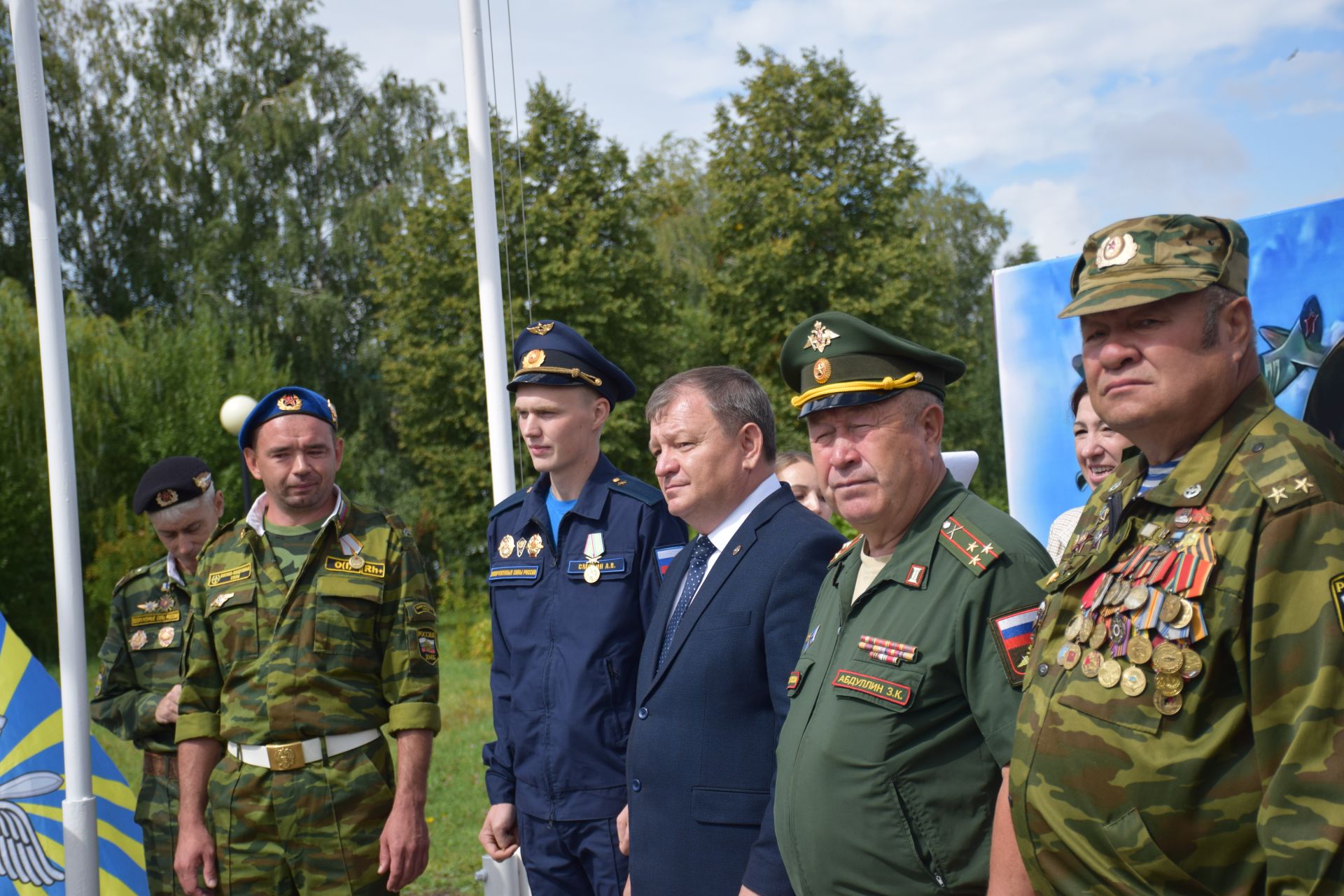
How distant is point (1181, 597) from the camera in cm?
171

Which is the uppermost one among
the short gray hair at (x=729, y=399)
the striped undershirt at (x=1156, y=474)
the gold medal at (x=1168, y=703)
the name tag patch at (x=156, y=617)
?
the short gray hair at (x=729, y=399)

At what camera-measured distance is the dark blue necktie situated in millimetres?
3031

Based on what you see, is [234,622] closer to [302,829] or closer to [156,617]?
[302,829]

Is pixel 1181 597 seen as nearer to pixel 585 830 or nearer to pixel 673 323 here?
pixel 585 830

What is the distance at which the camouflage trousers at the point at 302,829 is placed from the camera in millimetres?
3545

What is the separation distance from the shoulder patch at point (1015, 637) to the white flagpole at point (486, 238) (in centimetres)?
308

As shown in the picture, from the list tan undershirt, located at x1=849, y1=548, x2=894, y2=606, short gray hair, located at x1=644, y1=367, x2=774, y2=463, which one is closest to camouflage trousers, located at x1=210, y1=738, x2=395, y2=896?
short gray hair, located at x1=644, y1=367, x2=774, y2=463

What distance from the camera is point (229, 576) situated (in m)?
3.83

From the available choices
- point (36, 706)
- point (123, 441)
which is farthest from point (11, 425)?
point (36, 706)

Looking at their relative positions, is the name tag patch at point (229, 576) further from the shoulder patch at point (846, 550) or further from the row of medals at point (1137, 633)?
the row of medals at point (1137, 633)

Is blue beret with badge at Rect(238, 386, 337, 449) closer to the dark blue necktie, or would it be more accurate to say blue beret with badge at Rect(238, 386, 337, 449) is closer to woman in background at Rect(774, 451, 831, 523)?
the dark blue necktie

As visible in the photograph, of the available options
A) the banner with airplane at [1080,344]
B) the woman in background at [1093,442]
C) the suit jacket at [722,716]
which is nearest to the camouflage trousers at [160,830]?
the suit jacket at [722,716]

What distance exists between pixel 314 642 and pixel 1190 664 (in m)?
2.84

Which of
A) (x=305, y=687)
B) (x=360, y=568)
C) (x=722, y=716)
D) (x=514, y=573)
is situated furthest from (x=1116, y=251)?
(x=305, y=687)
